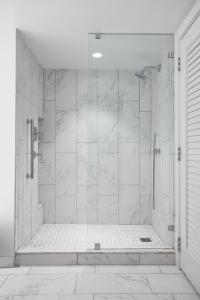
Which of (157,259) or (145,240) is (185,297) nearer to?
(157,259)

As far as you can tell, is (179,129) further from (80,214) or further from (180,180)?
(80,214)

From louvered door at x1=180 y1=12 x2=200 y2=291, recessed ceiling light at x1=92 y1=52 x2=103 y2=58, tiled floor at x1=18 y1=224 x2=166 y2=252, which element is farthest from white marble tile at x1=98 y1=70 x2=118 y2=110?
tiled floor at x1=18 y1=224 x2=166 y2=252

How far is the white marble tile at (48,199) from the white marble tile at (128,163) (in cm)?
133

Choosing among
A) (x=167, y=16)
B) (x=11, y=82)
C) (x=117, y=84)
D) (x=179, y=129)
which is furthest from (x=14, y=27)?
(x=179, y=129)

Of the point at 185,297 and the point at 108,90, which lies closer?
the point at 185,297

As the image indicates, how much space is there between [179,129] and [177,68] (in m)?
0.58

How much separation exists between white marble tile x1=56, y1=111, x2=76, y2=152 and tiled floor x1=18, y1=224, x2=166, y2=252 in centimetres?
115

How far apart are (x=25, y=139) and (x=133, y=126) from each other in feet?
3.83

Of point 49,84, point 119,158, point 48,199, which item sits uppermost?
point 49,84

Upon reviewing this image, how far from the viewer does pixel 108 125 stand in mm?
3117

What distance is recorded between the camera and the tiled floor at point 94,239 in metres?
2.92

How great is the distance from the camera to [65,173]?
13.4ft

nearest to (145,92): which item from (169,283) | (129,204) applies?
(129,204)

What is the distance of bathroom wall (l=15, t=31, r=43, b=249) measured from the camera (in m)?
2.88
